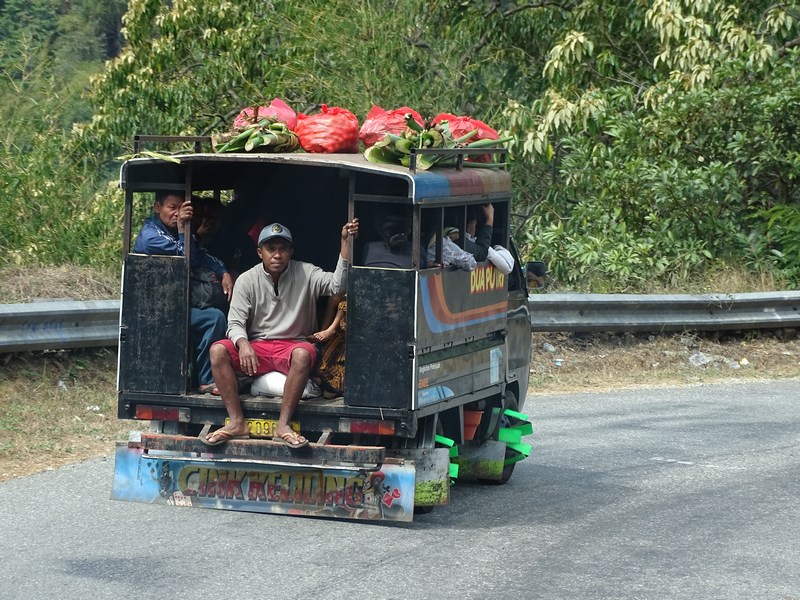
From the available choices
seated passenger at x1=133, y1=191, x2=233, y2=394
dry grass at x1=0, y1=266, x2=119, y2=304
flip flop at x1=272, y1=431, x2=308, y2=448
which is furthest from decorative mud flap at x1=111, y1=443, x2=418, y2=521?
dry grass at x1=0, y1=266, x2=119, y2=304

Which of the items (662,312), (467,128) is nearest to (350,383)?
(467,128)

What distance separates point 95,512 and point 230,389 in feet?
3.41

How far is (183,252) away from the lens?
7711mm

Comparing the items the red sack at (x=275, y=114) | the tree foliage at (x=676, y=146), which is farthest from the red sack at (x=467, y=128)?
the tree foliage at (x=676, y=146)

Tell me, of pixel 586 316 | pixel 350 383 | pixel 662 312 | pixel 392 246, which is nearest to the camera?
pixel 350 383

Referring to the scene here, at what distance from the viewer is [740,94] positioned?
17.5 m

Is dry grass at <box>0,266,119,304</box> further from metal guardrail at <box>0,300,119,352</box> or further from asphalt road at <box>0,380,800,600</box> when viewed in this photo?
asphalt road at <box>0,380,800,600</box>

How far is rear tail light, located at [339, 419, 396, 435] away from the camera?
7320 mm

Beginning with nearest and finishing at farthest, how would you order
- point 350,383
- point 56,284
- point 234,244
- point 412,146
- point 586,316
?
point 350,383
point 412,146
point 234,244
point 56,284
point 586,316

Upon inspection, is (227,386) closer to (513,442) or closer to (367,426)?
(367,426)

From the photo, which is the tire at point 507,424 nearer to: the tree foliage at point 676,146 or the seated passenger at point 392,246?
the seated passenger at point 392,246

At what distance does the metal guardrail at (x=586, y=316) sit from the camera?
33.7 feet

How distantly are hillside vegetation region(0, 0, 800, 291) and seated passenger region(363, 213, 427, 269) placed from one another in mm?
8977

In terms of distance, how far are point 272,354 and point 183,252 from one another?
0.79m
